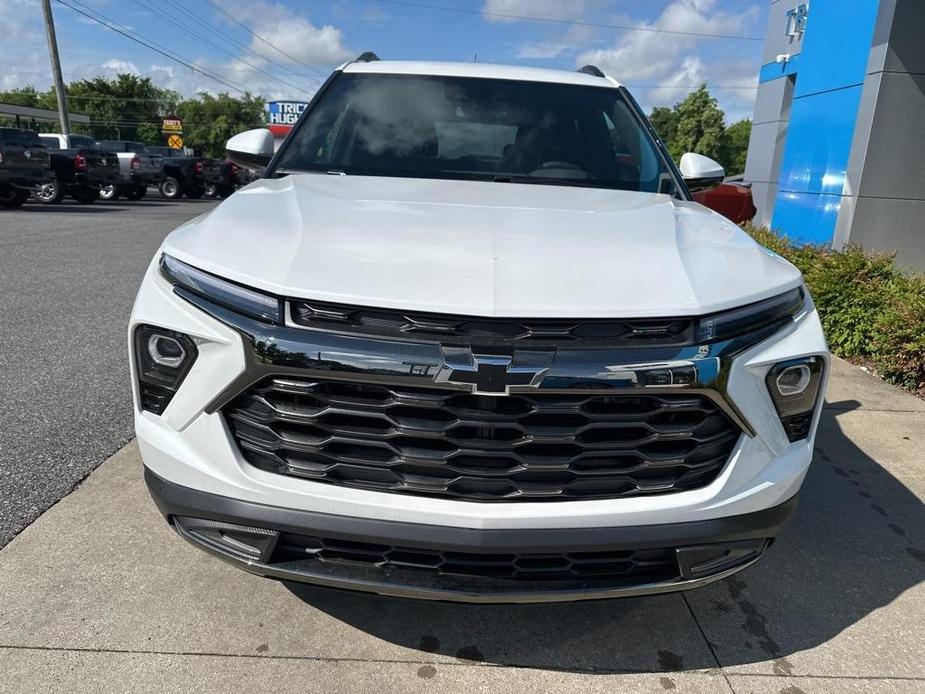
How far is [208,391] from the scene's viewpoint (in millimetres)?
1672

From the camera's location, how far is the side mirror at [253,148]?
129 inches

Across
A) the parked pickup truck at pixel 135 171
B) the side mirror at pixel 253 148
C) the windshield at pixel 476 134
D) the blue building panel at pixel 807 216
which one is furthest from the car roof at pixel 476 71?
the parked pickup truck at pixel 135 171

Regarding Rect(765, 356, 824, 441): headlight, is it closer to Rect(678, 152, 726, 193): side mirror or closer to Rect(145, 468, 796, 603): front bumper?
Rect(145, 468, 796, 603): front bumper

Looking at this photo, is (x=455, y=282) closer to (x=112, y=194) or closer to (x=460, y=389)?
(x=460, y=389)

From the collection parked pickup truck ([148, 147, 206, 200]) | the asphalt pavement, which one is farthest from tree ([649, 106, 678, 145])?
the asphalt pavement

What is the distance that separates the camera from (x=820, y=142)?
347 inches

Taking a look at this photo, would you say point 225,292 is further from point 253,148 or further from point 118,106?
point 118,106

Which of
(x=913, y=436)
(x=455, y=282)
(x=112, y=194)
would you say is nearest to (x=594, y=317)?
(x=455, y=282)

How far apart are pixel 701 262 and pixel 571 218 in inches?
17.7

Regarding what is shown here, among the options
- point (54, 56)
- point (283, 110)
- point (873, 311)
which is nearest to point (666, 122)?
point (283, 110)

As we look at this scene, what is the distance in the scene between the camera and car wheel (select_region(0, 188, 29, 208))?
14641mm

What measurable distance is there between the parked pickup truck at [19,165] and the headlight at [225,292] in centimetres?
1521

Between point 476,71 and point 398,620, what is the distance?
254 centimetres

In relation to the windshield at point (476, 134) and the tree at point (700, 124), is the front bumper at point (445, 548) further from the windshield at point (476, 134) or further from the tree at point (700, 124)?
the tree at point (700, 124)
